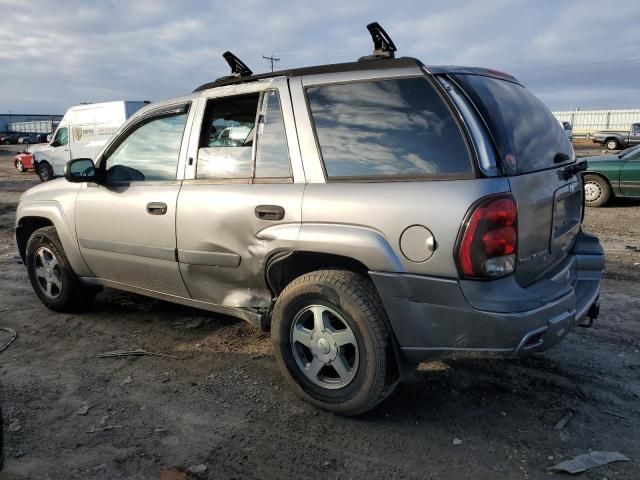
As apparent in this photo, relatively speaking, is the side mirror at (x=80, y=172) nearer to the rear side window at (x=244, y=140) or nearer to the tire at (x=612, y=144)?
the rear side window at (x=244, y=140)

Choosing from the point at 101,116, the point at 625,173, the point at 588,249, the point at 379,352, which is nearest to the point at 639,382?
the point at 588,249

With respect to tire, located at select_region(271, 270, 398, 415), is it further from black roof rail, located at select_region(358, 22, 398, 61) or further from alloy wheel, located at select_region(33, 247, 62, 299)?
alloy wheel, located at select_region(33, 247, 62, 299)

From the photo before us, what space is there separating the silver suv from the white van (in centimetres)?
1269

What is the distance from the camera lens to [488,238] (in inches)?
→ 102

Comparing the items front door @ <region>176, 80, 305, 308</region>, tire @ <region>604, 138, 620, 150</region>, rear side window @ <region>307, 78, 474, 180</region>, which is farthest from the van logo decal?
tire @ <region>604, 138, 620, 150</region>

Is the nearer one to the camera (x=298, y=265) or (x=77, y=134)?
(x=298, y=265)

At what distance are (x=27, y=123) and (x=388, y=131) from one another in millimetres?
78354

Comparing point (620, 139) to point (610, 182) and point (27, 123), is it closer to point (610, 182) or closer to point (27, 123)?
point (610, 182)

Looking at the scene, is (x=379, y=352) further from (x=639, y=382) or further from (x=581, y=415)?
(x=639, y=382)

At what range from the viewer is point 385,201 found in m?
2.80

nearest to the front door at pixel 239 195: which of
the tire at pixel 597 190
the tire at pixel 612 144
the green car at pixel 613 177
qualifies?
the green car at pixel 613 177

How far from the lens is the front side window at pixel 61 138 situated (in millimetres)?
18172

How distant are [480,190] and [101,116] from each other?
53.4 feet

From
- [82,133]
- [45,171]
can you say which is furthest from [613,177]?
[45,171]
